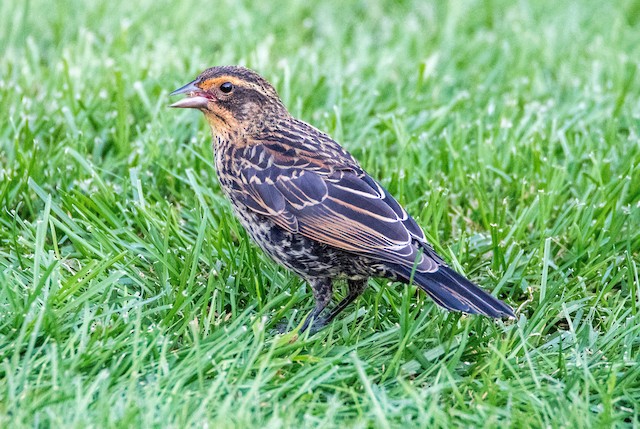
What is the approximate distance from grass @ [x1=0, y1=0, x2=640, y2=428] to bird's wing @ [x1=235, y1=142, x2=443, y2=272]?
0.27m

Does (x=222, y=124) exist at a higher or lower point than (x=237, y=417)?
higher

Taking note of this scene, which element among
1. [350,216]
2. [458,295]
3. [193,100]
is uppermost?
[193,100]

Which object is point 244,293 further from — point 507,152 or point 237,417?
point 507,152

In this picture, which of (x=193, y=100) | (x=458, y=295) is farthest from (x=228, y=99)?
(x=458, y=295)

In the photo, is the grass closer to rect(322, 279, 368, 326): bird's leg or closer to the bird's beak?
rect(322, 279, 368, 326): bird's leg

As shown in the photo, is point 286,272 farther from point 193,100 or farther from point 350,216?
point 193,100

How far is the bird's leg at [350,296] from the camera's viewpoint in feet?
15.1

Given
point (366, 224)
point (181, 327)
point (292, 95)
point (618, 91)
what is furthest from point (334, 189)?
point (618, 91)

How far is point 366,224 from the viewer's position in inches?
171

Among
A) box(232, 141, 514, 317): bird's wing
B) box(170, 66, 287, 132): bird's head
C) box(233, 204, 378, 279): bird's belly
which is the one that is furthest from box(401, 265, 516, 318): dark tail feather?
box(170, 66, 287, 132): bird's head

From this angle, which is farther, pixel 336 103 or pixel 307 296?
pixel 336 103

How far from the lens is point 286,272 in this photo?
4980 mm

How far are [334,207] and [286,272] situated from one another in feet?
2.16

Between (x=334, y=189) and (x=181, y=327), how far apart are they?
0.95m
